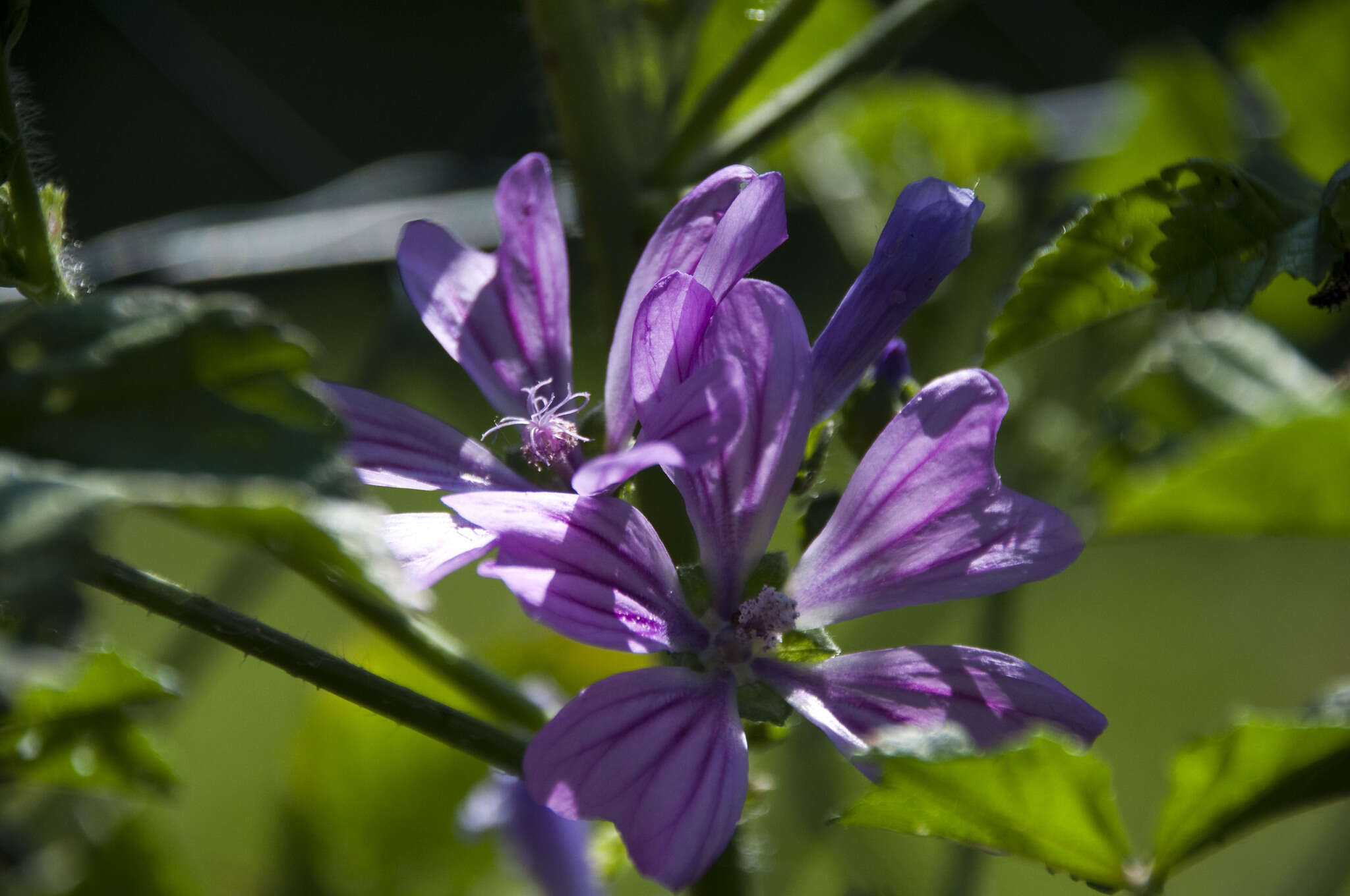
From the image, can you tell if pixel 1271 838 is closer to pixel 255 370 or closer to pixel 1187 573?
pixel 1187 573

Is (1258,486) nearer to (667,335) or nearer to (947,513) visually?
(947,513)

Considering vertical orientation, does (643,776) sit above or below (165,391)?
below

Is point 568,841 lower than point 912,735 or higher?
lower

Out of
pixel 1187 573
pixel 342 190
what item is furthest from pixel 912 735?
pixel 1187 573

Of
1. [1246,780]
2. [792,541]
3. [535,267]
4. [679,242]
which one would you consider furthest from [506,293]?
[792,541]

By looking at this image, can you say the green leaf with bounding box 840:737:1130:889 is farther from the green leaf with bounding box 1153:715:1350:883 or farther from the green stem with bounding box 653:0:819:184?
the green stem with bounding box 653:0:819:184

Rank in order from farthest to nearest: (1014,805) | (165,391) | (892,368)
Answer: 1. (892,368)
2. (1014,805)
3. (165,391)

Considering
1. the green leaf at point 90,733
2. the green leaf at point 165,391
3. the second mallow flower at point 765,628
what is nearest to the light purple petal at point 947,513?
the second mallow flower at point 765,628

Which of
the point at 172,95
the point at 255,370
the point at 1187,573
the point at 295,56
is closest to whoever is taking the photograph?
the point at 255,370
